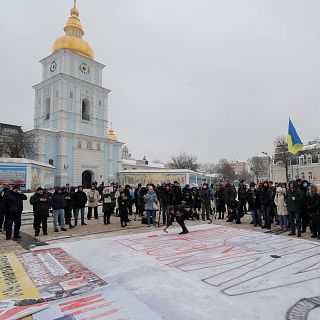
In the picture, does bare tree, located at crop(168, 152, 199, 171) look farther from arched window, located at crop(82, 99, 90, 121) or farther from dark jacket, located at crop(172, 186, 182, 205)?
dark jacket, located at crop(172, 186, 182, 205)

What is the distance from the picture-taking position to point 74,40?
40.3 meters

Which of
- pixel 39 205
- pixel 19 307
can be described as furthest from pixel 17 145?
pixel 19 307

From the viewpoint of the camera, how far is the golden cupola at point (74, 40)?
131ft

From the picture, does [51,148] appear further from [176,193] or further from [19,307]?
[19,307]

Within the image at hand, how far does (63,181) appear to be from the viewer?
3606 centimetres

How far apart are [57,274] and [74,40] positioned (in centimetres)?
4175

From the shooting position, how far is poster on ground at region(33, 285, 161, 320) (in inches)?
129

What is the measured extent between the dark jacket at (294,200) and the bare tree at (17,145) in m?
32.7

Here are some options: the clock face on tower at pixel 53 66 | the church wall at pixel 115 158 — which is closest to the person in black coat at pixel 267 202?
the church wall at pixel 115 158

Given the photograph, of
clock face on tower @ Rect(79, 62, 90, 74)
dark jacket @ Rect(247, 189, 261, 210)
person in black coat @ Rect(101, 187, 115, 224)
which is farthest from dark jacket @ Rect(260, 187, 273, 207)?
clock face on tower @ Rect(79, 62, 90, 74)

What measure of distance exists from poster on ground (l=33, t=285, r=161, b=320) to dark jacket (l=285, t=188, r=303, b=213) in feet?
20.7

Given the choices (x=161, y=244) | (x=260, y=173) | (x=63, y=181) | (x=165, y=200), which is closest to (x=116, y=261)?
(x=161, y=244)

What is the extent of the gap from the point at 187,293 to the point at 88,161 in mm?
36433

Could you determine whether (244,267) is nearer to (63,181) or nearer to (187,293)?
(187,293)
